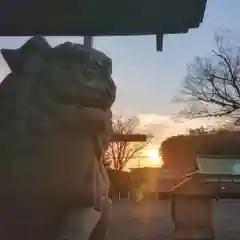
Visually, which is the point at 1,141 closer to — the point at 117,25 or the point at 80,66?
the point at 80,66

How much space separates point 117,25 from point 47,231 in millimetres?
1006

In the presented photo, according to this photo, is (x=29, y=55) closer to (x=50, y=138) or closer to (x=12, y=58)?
(x=12, y=58)

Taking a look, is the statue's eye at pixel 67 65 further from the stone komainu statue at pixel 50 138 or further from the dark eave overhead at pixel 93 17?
the dark eave overhead at pixel 93 17

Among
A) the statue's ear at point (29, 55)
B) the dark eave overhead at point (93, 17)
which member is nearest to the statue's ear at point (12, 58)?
the statue's ear at point (29, 55)

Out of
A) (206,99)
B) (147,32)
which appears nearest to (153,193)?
(206,99)

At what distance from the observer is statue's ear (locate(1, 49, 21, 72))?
2.04m

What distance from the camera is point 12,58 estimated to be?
2049 millimetres

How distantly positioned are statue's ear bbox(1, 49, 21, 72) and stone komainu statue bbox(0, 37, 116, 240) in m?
0.02

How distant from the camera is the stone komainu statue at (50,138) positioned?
1.95m

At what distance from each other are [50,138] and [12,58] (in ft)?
1.11

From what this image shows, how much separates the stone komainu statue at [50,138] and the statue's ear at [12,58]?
0.02 metres

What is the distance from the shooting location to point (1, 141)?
1.98 m

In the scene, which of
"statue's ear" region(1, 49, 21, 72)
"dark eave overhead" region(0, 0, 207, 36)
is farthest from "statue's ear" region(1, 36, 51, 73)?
"dark eave overhead" region(0, 0, 207, 36)

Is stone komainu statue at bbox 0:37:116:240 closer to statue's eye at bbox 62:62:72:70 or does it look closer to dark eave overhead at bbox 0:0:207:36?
statue's eye at bbox 62:62:72:70
